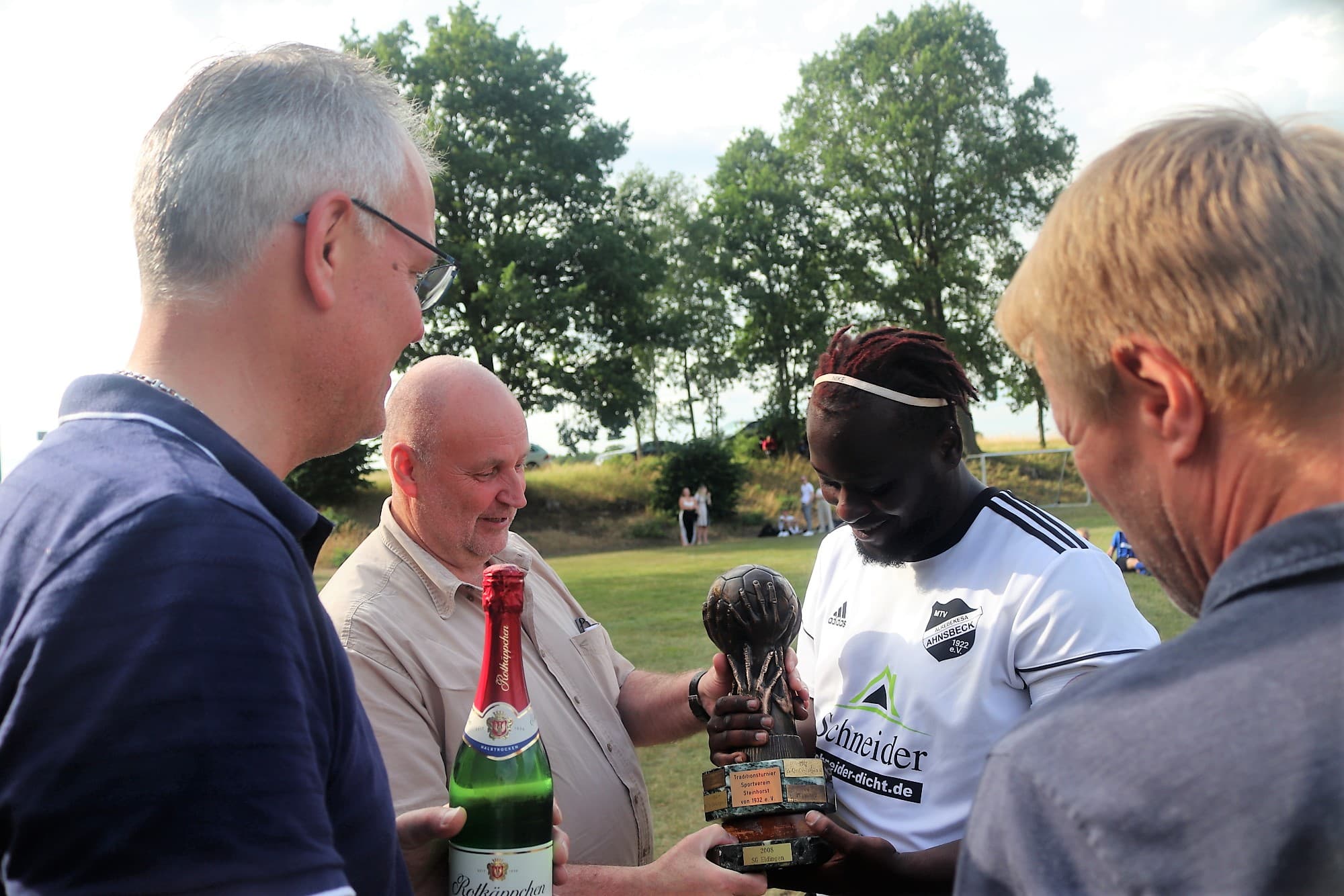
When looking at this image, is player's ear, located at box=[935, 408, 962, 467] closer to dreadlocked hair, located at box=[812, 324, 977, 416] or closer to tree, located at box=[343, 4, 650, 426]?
dreadlocked hair, located at box=[812, 324, 977, 416]

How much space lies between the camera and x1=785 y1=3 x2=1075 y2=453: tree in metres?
39.7

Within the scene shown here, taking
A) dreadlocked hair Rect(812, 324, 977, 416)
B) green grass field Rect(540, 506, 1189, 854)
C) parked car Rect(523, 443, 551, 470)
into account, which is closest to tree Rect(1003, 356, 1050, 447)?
green grass field Rect(540, 506, 1189, 854)

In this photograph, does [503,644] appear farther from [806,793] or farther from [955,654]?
[955,654]

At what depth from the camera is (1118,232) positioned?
126 cm

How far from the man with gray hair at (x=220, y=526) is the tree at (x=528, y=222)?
31.9 m

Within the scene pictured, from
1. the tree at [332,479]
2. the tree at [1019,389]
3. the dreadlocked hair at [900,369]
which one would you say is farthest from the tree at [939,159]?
the dreadlocked hair at [900,369]

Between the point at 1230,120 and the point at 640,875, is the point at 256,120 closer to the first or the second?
the point at 1230,120

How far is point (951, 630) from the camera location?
275 cm

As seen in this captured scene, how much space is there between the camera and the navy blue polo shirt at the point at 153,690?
1.13 m

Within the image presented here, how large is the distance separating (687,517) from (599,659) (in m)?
26.5

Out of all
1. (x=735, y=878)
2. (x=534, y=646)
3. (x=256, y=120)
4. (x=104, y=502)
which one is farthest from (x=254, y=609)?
(x=534, y=646)

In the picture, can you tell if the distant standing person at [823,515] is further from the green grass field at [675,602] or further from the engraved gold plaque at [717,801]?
the engraved gold plaque at [717,801]

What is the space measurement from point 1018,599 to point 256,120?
215cm

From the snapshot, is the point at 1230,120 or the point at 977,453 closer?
the point at 1230,120
